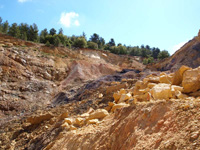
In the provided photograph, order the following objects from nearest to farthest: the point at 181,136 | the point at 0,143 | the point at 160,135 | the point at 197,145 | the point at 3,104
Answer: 1. the point at 197,145
2. the point at 181,136
3. the point at 160,135
4. the point at 0,143
5. the point at 3,104

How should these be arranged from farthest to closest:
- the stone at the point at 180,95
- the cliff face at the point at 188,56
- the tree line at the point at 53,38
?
the tree line at the point at 53,38, the cliff face at the point at 188,56, the stone at the point at 180,95

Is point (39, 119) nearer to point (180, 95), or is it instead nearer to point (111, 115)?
point (111, 115)

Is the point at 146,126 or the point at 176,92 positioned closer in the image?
the point at 146,126

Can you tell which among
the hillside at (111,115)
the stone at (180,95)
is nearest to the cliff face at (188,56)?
the hillside at (111,115)

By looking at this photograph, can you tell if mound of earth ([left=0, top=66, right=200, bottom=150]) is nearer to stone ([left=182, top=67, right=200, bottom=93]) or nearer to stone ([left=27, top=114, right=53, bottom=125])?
stone ([left=182, top=67, right=200, bottom=93])

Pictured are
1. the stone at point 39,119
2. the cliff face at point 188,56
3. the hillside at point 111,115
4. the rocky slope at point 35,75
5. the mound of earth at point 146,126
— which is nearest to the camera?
the mound of earth at point 146,126

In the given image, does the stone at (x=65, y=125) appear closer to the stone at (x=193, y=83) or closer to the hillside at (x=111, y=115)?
the hillside at (x=111, y=115)

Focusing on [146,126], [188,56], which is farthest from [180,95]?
[188,56]

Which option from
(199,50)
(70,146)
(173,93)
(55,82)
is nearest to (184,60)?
(199,50)

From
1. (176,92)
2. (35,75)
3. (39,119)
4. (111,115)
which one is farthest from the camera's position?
(35,75)

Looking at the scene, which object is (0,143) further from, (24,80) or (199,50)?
(199,50)

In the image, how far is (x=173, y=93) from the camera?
13.7ft

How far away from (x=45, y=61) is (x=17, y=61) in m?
3.89

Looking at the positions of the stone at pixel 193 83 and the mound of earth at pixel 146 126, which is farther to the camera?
the stone at pixel 193 83
